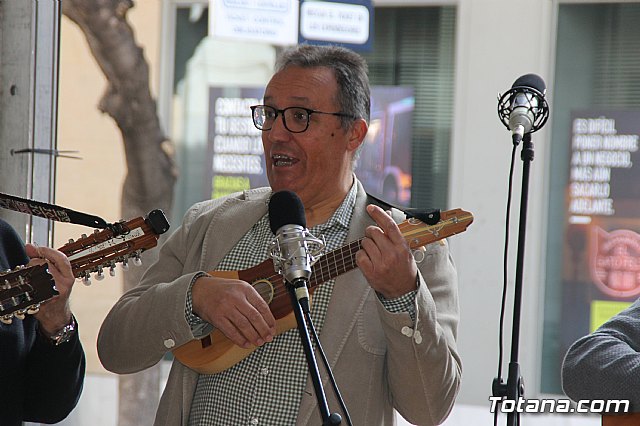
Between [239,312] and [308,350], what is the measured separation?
74 centimetres

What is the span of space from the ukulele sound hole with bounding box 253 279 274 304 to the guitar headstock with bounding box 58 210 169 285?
0.34 meters

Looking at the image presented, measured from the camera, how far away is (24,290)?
A: 2.33 m

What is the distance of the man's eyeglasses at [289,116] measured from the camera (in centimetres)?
276

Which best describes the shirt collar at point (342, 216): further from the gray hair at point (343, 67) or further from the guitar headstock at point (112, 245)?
the guitar headstock at point (112, 245)

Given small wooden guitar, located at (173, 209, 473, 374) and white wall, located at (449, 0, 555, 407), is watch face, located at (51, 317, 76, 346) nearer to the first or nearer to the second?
small wooden guitar, located at (173, 209, 473, 374)

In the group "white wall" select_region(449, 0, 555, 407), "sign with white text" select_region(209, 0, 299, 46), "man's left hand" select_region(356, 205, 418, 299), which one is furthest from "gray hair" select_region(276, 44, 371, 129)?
"white wall" select_region(449, 0, 555, 407)

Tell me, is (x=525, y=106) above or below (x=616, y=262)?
above

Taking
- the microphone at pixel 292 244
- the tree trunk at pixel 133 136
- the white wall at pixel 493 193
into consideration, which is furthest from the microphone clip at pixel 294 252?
the white wall at pixel 493 193

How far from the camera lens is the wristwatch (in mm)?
2508

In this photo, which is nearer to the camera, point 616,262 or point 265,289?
point 265,289

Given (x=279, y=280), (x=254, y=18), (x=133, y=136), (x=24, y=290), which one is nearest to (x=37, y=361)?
(x=24, y=290)

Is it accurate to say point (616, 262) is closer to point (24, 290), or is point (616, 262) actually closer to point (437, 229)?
point (437, 229)

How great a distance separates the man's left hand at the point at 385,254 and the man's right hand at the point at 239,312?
348 millimetres

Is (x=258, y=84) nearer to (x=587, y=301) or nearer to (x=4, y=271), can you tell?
(x=587, y=301)
